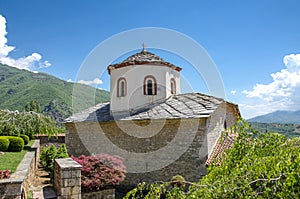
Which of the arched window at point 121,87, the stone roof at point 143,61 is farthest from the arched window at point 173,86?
the arched window at point 121,87

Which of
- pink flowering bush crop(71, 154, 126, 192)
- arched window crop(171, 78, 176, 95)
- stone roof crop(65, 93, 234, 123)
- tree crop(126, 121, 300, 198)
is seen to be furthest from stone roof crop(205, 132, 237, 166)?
arched window crop(171, 78, 176, 95)

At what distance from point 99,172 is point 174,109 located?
186 inches

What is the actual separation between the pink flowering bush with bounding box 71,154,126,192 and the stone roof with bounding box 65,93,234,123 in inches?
113

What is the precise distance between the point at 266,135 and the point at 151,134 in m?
8.24

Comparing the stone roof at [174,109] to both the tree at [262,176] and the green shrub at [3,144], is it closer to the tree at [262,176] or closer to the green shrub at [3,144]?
the green shrub at [3,144]

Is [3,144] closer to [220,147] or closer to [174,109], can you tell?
[174,109]

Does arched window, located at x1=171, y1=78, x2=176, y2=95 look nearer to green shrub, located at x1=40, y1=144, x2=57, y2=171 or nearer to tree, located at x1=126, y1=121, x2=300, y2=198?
green shrub, located at x1=40, y1=144, x2=57, y2=171

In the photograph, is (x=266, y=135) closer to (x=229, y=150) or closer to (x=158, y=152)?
(x=229, y=150)

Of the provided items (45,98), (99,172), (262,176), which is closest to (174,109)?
(99,172)

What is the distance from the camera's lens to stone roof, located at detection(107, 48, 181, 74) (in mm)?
13331

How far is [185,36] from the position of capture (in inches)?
466

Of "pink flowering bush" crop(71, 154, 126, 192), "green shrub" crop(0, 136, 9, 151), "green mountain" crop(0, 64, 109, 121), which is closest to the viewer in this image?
"pink flowering bush" crop(71, 154, 126, 192)

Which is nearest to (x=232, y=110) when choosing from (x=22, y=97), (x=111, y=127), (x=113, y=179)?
(x=111, y=127)

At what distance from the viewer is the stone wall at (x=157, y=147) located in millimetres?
10672
